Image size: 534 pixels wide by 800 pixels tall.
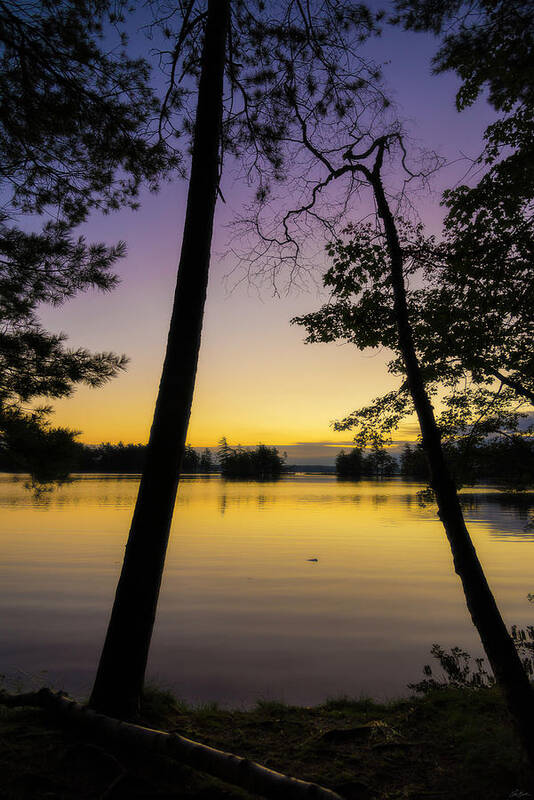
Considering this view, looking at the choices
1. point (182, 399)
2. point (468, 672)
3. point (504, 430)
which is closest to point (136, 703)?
point (182, 399)

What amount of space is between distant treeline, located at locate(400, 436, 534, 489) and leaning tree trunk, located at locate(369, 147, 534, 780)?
4901 millimetres

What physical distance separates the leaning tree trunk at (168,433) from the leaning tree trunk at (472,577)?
2.86 m

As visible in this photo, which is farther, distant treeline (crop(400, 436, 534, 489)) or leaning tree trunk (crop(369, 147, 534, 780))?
distant treeline (crop(400, 436, 534, 489))

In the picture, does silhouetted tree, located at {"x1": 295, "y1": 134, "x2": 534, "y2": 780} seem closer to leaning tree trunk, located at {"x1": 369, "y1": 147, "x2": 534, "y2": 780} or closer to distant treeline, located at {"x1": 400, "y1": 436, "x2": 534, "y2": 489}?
leaning tree trunk, located at {"x1": 369, "y1": 147, "x2": 534, "y2": 780}

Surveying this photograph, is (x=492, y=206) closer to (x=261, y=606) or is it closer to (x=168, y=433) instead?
(x=168, y=433)

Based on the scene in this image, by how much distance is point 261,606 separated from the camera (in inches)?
536

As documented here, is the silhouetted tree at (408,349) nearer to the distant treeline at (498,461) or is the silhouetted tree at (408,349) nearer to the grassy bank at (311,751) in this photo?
the grassy bank at (311,751)

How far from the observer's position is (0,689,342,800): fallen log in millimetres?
3107

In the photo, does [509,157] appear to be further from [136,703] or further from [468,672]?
[468,672]

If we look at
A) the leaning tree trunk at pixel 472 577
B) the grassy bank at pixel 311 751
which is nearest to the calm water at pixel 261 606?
the grassy bank at pixel 311 751

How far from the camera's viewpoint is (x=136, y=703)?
473cm

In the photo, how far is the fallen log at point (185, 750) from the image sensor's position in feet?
10.2

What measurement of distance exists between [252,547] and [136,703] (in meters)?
19.3

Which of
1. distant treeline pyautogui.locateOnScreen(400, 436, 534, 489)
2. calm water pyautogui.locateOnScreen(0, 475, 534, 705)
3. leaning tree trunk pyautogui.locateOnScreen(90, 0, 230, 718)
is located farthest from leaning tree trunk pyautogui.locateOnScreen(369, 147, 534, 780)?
distant treeline pyautogui.locateOnScreen(400, 436, 534, 489)
